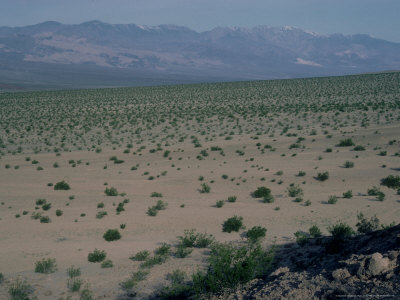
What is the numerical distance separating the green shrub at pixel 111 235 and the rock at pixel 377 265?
829 cm

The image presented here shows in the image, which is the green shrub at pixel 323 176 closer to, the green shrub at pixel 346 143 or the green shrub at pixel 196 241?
the green shrub at pixel 346 143

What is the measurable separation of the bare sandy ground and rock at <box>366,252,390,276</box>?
4.79 metres

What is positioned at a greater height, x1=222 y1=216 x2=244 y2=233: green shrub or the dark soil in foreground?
the dark soil in foreground

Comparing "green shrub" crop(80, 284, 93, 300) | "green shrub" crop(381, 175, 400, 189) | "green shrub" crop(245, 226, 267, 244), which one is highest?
"green shrub" crop(381, 175, 400, 189)

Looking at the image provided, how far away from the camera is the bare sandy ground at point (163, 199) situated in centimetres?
1066

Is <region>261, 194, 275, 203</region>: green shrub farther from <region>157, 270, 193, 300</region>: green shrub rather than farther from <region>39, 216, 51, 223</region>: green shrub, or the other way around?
<region>39, 216, 51, 223</region>: green shrub

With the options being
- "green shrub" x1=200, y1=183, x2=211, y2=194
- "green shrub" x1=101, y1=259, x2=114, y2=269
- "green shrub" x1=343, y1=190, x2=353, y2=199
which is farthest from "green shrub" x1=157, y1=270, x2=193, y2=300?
"green shrub" x1=343, y1=190, x2=353, y2=199

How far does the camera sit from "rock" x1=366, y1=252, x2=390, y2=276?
20.9 feet

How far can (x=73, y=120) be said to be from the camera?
150ft

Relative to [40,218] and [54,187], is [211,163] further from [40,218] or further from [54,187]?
[40,218]

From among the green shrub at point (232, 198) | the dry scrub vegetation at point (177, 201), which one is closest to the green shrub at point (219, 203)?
the dry scrub vegetation at point (177, 201)

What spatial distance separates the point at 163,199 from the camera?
1709 centimetres

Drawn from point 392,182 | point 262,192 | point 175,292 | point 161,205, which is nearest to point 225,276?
point 175,292

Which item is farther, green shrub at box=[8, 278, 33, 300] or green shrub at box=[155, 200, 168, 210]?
green shrub at box=[155, 200, 168, 210]
